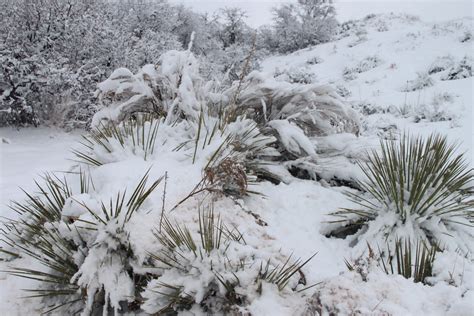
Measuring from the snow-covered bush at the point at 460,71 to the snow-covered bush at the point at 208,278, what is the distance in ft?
26.8

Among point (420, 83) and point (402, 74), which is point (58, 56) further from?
point (402, 74)

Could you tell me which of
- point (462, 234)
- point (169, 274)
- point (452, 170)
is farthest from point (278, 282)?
point (452, 170)

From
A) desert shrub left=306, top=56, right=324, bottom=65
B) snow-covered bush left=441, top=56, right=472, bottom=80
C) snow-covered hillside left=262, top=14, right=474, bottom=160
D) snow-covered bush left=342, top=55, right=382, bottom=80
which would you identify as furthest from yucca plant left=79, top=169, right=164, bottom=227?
desert shrub left=306, top=56, right=324, bottom=65

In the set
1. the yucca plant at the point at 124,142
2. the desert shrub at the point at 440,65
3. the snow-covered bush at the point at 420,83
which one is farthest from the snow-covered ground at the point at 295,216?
the desert shrub at the point at 440,65

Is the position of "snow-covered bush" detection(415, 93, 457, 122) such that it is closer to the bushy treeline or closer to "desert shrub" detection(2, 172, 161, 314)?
the bushy treeline

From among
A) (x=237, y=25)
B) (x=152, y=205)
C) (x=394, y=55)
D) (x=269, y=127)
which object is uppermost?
(x=237, y=25)

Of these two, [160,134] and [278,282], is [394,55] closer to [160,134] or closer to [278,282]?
[160,134]

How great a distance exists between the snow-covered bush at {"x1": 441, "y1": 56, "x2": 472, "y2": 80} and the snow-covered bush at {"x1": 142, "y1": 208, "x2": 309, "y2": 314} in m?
8.18

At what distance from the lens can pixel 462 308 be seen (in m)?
1.36

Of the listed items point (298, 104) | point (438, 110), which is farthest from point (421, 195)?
point (438, 110)

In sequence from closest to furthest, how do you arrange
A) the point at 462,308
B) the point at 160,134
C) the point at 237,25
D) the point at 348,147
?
the point at 462,308
the point at 160,134
the point at 348,147
the point at 237,25

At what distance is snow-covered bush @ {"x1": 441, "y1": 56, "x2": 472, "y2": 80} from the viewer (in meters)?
8.08

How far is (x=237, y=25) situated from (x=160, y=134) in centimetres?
1452

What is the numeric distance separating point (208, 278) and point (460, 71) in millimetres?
8729
